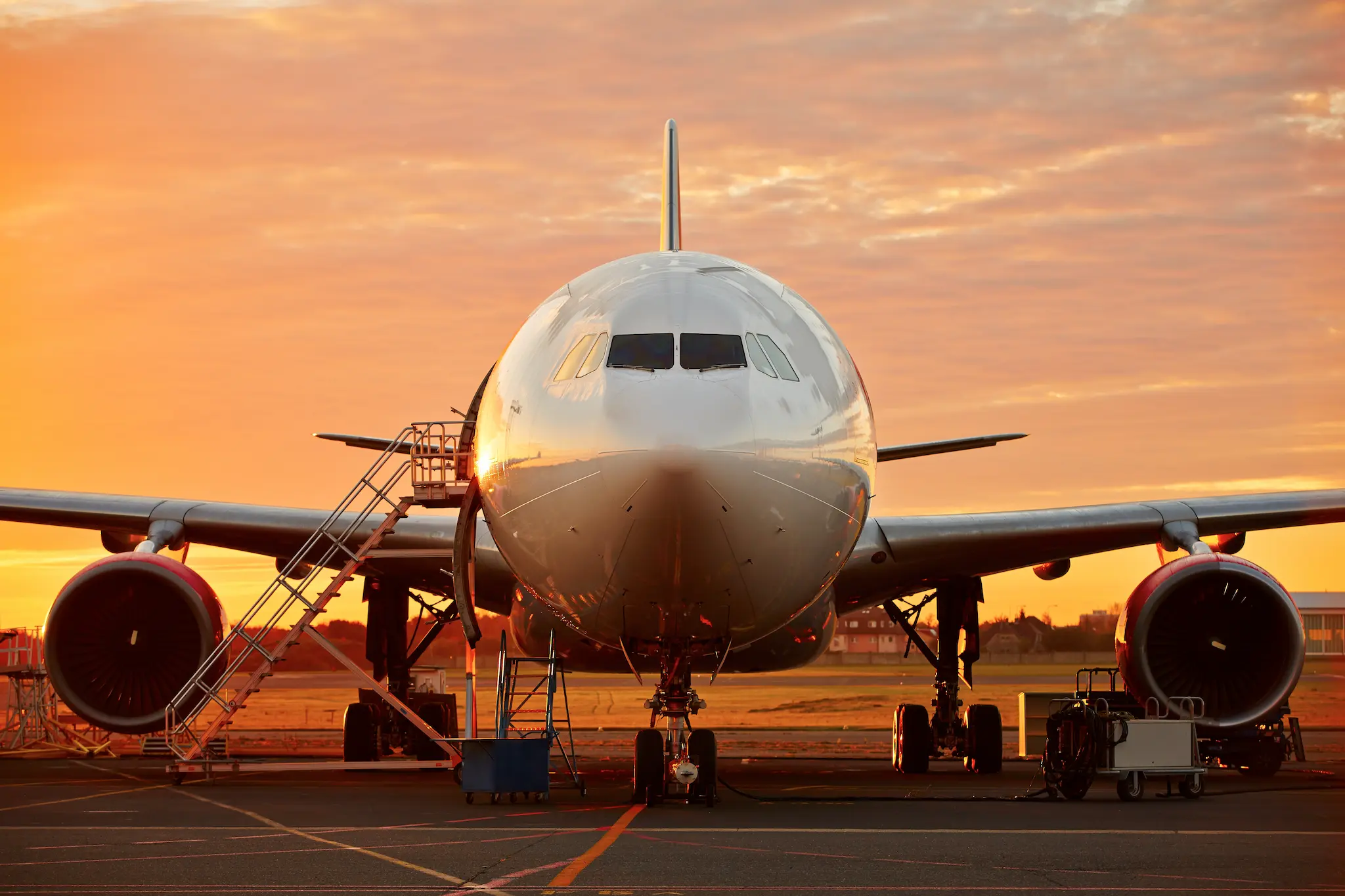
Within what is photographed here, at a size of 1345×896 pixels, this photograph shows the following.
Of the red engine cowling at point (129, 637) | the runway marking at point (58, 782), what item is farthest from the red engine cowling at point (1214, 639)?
the runway marking at point (58, 782)

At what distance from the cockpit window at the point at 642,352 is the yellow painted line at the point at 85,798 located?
6196 mm

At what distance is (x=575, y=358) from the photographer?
1111cm

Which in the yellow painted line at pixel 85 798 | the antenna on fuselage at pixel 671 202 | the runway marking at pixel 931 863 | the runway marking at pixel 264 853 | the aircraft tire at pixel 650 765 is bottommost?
the yellow painted line at pixel 85 798

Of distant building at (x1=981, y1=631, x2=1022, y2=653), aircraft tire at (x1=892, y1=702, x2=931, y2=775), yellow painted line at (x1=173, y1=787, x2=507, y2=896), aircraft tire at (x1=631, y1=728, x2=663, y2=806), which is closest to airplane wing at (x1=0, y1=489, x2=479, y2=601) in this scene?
yellow painted line at (x1=173, y1=787, x2=507, y2=896)

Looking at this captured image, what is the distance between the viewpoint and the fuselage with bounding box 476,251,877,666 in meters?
10.0

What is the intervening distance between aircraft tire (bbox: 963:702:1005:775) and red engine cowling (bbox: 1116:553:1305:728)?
2.19 metres

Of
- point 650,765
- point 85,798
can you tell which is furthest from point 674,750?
point 85,798

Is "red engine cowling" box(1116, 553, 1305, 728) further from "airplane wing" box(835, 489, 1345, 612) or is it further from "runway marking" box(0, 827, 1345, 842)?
"runway marking" box(0, 827, 1345, 842)

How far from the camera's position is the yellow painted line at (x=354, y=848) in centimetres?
802

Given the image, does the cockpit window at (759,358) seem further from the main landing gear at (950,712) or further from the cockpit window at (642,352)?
the main landing gear at (950,712)

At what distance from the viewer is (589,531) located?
10.4 meters

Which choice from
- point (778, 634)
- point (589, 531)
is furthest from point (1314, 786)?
point (589, 531)

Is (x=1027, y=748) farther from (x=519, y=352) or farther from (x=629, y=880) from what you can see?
(x=629, y=880)

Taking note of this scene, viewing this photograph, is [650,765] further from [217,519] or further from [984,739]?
[217,519]
